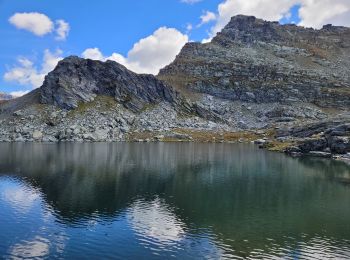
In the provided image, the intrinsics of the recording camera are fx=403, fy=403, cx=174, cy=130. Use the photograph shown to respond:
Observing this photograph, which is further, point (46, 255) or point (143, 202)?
point (143, 202)

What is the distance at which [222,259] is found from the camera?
143 feet

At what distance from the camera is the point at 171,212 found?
211 feet

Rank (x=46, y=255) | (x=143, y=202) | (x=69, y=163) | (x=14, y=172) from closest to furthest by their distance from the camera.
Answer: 1. (x=46, y=255)
2. (x=143, y=202)
3. (x=14, y=172)
4. (x=69, y=163)

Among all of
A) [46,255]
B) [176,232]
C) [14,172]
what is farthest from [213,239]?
[14,172]

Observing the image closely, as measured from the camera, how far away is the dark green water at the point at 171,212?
154 ft

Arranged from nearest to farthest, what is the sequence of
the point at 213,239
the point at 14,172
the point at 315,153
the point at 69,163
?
the point at 213,239 < the point at 14,172 < the point at 69,163 < the point at 315,153

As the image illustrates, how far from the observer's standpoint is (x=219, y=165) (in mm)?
126875

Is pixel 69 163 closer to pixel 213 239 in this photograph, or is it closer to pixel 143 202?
pixel 143 202

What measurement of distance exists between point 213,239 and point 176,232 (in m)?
5.37

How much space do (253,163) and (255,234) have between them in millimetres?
81851

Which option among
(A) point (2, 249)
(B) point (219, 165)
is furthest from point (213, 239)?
(B) point (219, 165)

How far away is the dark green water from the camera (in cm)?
4691

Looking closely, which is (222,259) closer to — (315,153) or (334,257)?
(334,257)

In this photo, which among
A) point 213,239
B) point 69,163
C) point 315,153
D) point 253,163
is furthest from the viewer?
point 315,153
